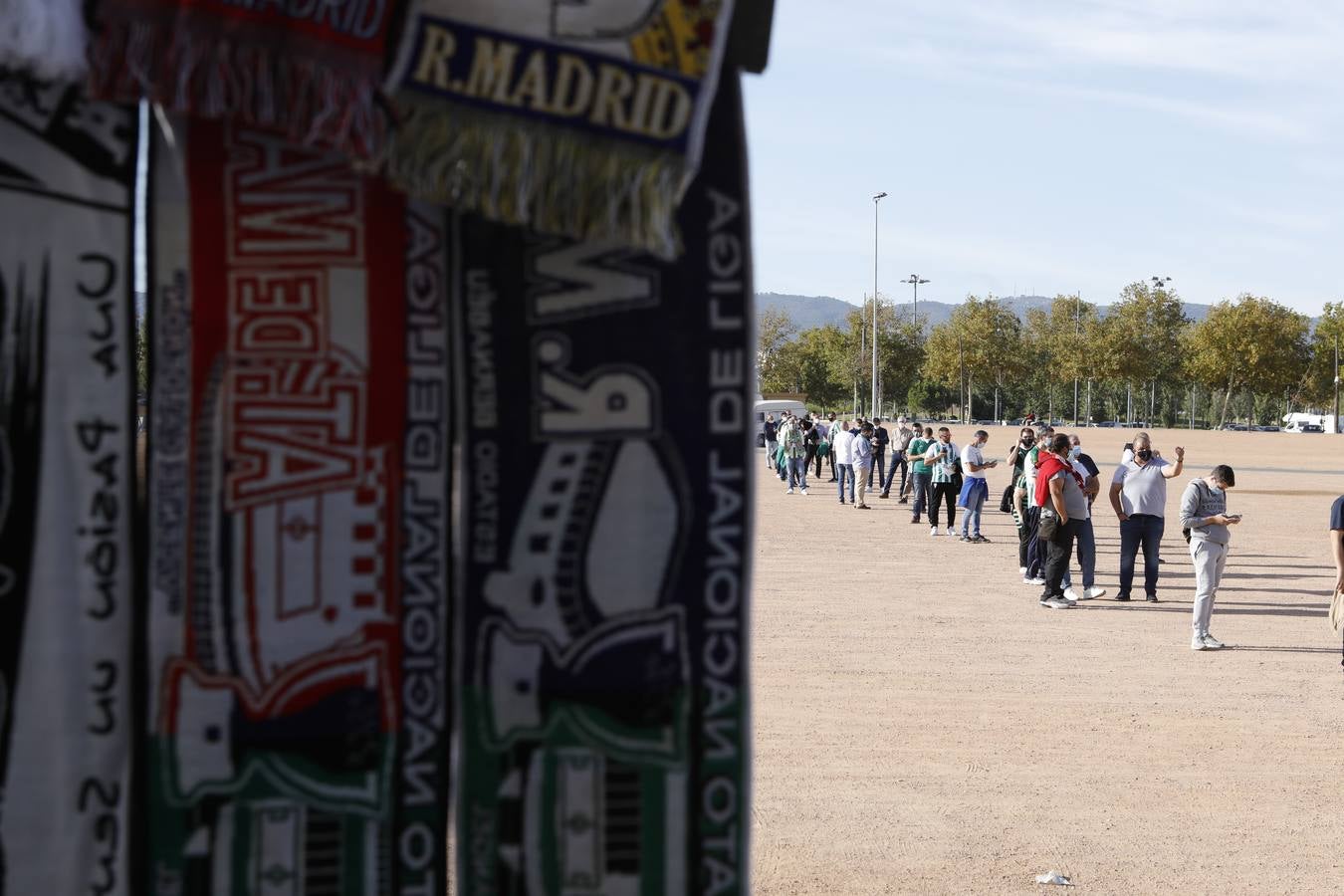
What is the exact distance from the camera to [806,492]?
3102 cm

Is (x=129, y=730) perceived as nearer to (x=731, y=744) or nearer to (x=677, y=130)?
(x=731, y=744)

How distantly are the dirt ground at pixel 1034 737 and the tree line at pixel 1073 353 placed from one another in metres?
70.5

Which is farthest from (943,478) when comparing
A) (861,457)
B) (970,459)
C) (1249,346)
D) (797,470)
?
(1249,346)

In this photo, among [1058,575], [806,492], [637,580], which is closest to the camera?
[637,580]

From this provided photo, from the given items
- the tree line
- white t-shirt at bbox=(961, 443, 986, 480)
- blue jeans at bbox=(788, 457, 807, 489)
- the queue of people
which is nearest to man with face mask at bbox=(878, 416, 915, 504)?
blue jeans at bbox=(788, 457, 807, 489)

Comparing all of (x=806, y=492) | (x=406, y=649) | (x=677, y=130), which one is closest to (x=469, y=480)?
(x=406, y=649)

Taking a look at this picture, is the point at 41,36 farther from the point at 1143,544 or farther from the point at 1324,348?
the point at 1324,348

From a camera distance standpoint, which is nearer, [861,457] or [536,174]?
[536,174]

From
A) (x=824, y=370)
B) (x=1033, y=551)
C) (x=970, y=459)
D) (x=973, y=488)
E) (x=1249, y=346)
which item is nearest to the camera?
(x=1033, y=551)

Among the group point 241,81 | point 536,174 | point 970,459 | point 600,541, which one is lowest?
point 970,459

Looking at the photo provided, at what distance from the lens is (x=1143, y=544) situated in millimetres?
14344

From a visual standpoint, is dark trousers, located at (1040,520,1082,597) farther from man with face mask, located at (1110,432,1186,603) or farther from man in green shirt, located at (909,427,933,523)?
man in green shirt, located at (909,427,933,523)

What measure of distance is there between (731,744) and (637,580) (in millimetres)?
293

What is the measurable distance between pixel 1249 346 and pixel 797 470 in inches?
2545
